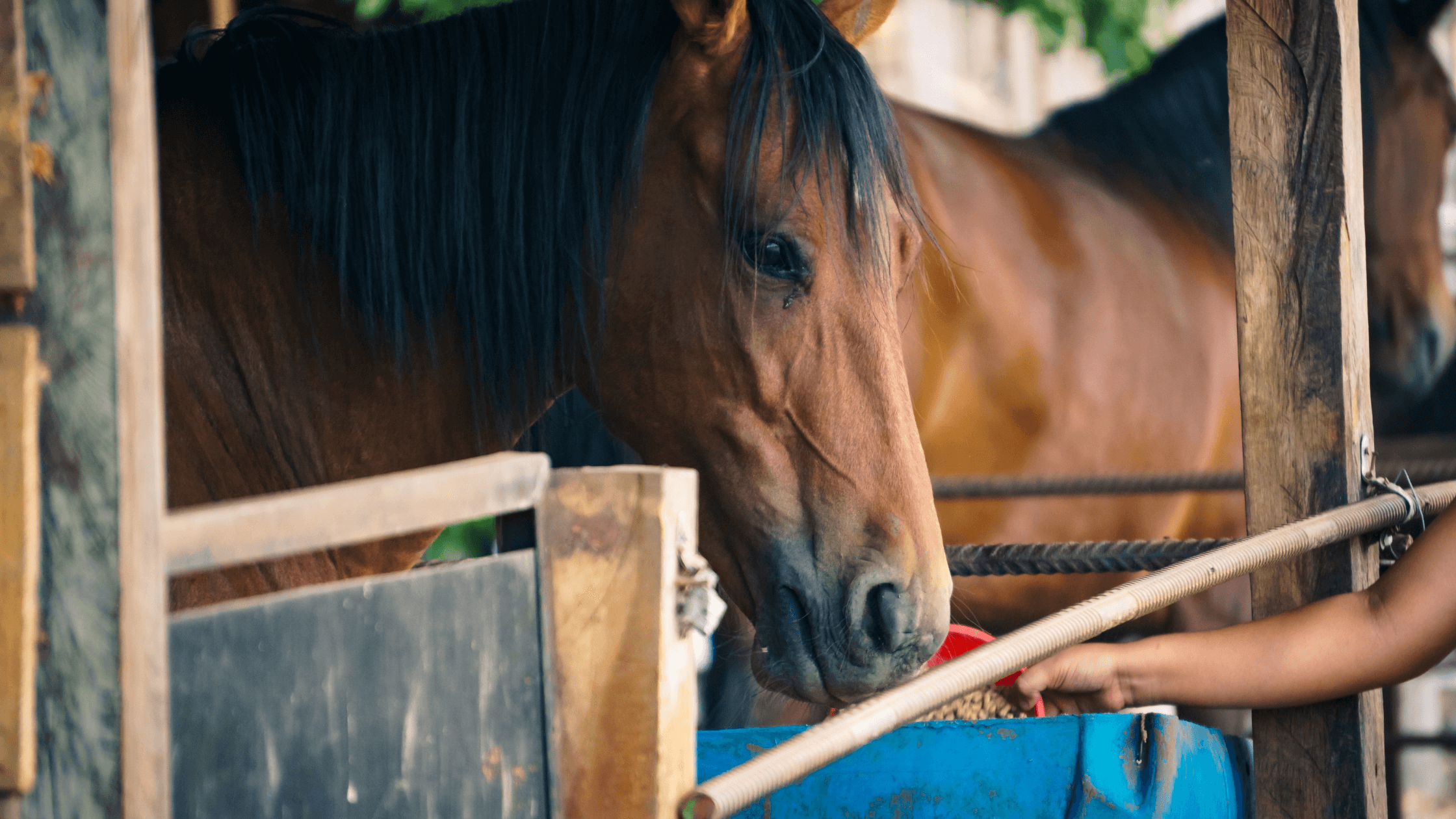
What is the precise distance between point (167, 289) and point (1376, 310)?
404cm

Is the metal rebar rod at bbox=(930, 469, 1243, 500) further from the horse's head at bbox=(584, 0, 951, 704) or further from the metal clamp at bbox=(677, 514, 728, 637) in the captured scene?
the metal clamp at bbox=(677, 514, 728, 637)

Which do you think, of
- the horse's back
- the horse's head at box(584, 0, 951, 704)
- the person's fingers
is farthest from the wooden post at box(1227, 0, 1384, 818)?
the horse's back

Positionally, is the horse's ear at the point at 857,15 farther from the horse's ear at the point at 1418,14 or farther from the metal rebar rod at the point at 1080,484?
the horse's ear at the point at 1418,14

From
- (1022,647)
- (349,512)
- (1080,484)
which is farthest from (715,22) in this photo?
(1080,484)

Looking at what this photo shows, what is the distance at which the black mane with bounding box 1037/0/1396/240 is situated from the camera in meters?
4.01

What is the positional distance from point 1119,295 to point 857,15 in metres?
2.10

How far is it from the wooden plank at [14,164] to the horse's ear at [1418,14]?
4.47m

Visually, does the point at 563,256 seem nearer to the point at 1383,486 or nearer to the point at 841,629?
the point at 841,629

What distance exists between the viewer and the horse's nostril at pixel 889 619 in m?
1.24

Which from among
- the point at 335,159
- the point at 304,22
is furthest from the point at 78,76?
the point at 304,22

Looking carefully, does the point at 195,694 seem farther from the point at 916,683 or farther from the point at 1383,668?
the point at 1383,668

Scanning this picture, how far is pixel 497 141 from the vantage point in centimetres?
140

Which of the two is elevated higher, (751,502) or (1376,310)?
(1376,310)

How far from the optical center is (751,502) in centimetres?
136
